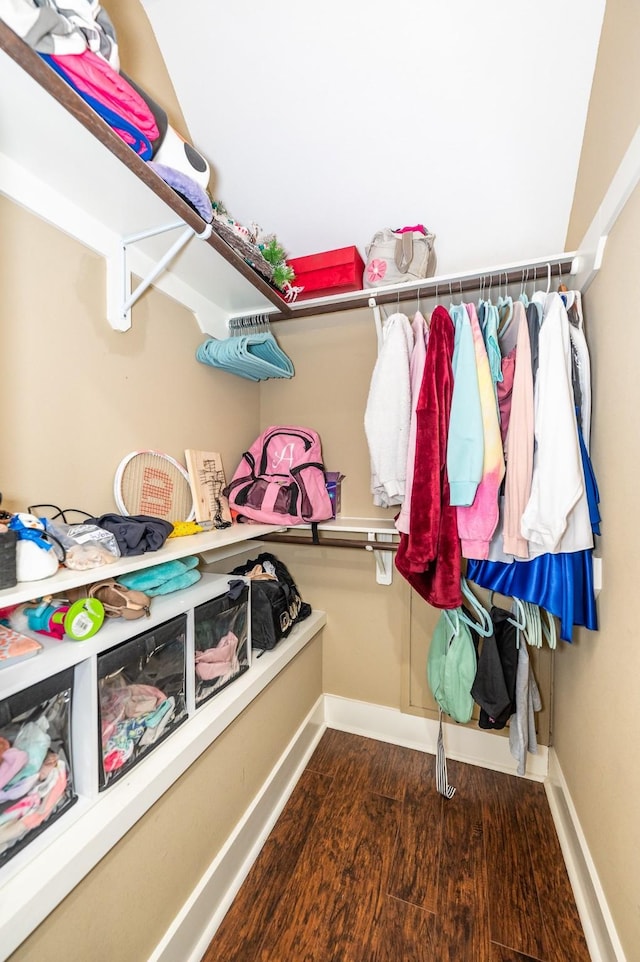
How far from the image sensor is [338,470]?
1.93 metres

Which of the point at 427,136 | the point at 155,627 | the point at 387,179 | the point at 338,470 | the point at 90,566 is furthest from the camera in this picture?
the point at 338,470

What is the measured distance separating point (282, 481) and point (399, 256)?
1049 millimetres

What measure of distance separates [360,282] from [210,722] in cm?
174

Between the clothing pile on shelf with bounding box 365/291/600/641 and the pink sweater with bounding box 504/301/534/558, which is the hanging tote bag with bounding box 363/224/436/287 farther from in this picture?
the pink sweater with bounding box 504/301/534/558

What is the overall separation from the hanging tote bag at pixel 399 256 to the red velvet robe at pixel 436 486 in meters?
0.34

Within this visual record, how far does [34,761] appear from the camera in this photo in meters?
0.74

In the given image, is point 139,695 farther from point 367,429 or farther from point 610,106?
point 610,106

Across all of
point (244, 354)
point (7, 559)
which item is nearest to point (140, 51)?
point (244, 354)

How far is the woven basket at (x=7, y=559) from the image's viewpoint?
714 millimetres

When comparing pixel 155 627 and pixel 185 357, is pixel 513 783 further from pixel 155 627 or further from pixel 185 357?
pixel 185 357

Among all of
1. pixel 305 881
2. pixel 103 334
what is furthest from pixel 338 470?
pixel 305 881

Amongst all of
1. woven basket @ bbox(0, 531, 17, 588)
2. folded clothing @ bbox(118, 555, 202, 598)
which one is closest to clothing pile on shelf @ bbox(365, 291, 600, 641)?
folded clothing @ bbox(118, 555, 202, 598)

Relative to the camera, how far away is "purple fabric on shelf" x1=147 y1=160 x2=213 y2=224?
3.35ft

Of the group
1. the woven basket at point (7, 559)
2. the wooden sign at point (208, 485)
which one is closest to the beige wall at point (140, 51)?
the wooden sign at point (208, 485)
